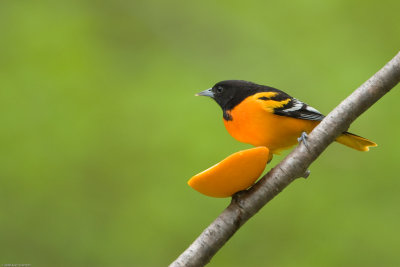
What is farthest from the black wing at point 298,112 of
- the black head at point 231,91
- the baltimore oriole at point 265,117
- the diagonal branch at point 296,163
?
the diagonal branch at point 296,163

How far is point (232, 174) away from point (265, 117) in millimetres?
461

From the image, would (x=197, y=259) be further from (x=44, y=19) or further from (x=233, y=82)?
(x=44, y=19)

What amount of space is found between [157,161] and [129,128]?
34cm

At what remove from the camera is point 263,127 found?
5.09 feet

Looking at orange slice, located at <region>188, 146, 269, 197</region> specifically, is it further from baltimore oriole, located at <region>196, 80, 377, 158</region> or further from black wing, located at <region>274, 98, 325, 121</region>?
black wing, located at <region>274, 98, 325, 121</region>

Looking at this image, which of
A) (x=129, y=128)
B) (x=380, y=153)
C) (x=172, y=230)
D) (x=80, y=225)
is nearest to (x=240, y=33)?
(x=129, y=128)

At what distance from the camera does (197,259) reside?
111 cm

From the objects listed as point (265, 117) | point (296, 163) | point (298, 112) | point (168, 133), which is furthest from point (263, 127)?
point (168, 133)

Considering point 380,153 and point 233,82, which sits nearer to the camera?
point 233,82

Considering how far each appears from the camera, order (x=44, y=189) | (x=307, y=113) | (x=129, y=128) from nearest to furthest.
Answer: (x=307, y=113) → (x=44, y=189) → (x=129, y=128)

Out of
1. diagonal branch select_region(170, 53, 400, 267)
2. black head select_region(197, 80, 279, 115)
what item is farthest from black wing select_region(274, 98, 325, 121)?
diagonal branch select_region(170, 53, 400, 267)

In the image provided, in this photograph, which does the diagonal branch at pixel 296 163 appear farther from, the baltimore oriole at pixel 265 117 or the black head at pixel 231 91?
the black head at pixel 231 91

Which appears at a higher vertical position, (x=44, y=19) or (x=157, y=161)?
(x=44, y=19)

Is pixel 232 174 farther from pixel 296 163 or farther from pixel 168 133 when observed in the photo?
pixel 168 133
